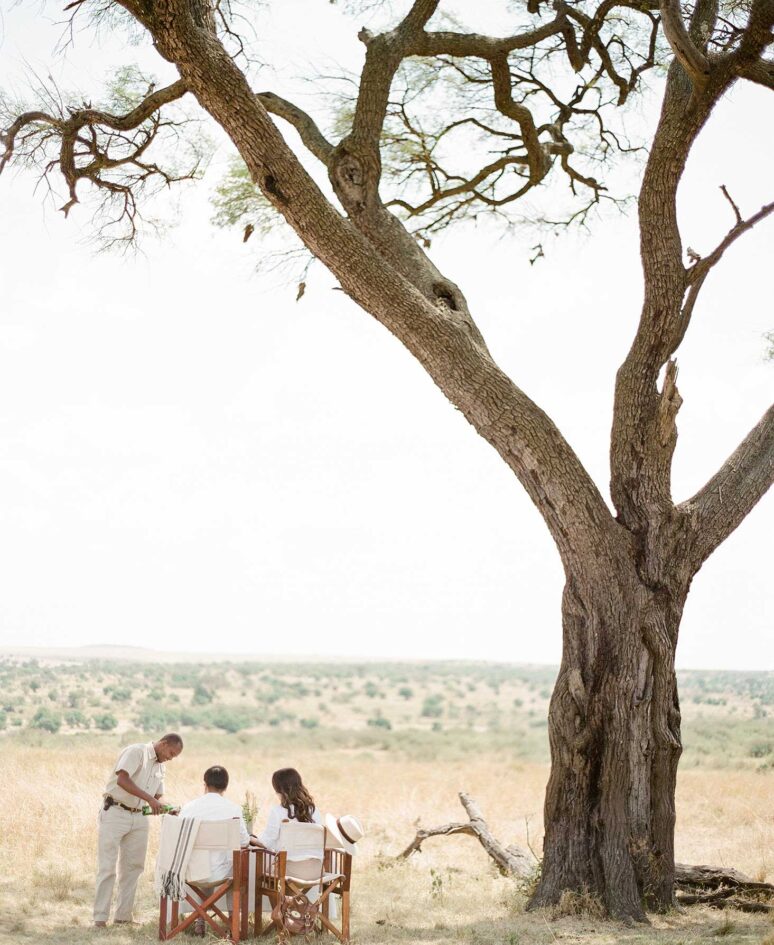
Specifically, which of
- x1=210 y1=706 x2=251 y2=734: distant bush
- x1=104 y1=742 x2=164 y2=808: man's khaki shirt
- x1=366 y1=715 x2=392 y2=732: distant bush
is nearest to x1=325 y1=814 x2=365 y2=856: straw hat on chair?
x1=104 y1=742 x2=164 y2=808: man's khaki shirt

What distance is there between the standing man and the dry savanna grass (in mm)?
251

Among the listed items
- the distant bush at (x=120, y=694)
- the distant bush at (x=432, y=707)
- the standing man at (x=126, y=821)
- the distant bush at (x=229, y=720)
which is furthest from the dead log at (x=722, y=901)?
the distant bush at (x=432, y=707)

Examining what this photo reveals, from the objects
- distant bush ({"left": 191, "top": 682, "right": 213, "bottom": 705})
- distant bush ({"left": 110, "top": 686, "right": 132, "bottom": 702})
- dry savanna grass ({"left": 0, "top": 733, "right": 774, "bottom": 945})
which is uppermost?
dry savanna grass ({"left": 0, "top": 733, "right": 774, "bottom": 945})

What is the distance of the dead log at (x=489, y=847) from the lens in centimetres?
859

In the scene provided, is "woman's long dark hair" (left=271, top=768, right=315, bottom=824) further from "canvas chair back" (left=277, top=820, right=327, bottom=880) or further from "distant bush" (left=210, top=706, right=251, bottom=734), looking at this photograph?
"distant bush" (left=210, top=706, right=251, bottom=734)

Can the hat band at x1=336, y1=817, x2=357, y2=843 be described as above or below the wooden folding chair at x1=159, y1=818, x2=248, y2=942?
above

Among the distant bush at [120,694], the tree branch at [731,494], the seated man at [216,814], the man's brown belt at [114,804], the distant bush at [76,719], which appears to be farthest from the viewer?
the distant bush at [120,694]

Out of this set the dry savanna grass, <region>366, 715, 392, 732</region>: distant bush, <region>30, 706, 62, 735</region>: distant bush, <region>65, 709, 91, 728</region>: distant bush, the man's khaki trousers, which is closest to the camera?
the dry savanna grass

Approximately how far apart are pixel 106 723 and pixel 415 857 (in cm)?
2374

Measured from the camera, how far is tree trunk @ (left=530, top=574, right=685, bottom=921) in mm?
7035

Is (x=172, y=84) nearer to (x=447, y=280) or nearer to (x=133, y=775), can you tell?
(x=447, y=280)

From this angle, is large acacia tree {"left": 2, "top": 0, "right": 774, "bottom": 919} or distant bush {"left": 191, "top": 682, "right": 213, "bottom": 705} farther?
distant bush {"left": 191, "top": 682, "right": 213, "bottom": 705}

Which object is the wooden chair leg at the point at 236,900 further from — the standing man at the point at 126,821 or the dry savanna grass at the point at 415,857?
the standing man at the point at 126,821

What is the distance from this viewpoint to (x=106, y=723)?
31609 millimetres
